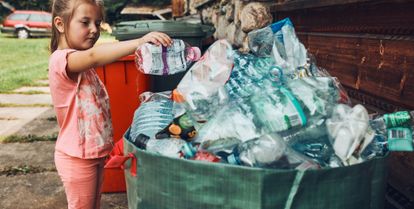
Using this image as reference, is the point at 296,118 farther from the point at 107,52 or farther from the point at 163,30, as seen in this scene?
the point at 163,30

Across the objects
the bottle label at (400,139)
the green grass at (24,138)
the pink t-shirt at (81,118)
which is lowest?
the green grass at (24,138)

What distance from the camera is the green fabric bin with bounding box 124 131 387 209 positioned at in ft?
3.77

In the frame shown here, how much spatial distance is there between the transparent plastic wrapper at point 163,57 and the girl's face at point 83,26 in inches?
13.5

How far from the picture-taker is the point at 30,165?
149 inches

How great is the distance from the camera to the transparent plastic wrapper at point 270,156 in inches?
47.3

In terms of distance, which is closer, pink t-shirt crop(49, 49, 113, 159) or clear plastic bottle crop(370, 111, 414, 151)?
clear plastic bottle crop(370, 111, 414, 151)

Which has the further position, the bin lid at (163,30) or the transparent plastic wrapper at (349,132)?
the bin lid at (163,30)

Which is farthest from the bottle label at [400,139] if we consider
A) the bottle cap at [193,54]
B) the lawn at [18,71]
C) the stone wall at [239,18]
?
the lawn at [18,71]

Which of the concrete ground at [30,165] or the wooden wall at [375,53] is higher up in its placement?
the wooden wall at [375,53]

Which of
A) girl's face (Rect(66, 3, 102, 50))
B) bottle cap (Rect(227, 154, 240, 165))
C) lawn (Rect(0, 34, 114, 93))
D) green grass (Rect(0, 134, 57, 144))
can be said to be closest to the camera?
bottle cap (Rect(227, 154, 240, 165))

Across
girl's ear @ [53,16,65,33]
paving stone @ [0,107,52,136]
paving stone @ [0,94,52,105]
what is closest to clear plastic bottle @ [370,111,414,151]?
girl's ear @ [53,16,65,33]

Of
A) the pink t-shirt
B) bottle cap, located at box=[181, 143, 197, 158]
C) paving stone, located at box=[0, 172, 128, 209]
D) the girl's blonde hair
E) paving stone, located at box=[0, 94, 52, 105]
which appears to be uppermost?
the girl's blonde hair

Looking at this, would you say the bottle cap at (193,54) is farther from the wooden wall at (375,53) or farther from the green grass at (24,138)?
the green grass at (24,138)

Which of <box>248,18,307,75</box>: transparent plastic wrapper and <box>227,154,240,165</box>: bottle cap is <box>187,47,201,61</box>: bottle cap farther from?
<box>227,154,240,165</box>: bottle cap
